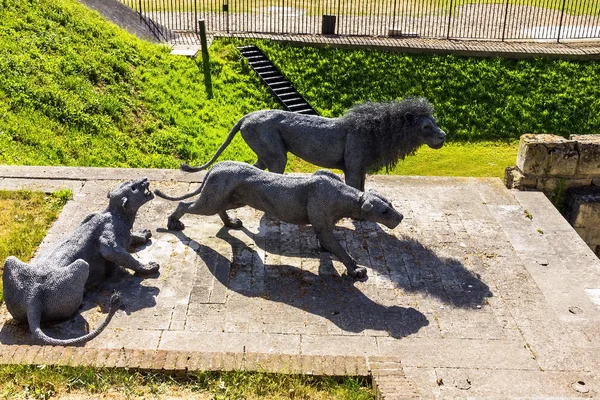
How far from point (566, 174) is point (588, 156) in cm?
48

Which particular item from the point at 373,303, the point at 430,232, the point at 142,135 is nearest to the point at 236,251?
the point at 373,303

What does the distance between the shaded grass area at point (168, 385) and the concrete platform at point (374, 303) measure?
121mm

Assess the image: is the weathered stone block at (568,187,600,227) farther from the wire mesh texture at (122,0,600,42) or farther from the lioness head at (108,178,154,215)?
the wire mesh texture at (122,0,600,42)

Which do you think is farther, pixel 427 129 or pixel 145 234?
pixel 427 129

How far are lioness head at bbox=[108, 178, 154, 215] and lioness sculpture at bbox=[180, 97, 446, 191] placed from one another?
1.76 metres

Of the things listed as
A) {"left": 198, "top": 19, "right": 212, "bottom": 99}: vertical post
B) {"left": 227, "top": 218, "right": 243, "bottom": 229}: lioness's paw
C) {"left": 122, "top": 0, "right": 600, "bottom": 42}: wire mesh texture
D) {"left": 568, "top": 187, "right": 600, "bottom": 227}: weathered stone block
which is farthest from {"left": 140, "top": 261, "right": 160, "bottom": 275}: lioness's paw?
{"left": 122, "top": 0, "right": 600, "bottom": 42}: wire mesh texture

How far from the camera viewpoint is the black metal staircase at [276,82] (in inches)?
736

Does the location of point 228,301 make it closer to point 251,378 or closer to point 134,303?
point 134,303

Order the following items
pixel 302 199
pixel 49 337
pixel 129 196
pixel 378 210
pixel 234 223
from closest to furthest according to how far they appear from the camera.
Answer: pixel 49 337
pixel 378 210
pixel 129 196
pixel 302 199
pixel 234 223

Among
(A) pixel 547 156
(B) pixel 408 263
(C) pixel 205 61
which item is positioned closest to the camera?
(B) pixel 408 263

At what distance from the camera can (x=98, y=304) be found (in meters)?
8.23

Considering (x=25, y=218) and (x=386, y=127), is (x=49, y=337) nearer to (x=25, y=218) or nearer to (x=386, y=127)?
(x=25, y=218)

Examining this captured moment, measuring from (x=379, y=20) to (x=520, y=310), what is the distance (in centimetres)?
1757

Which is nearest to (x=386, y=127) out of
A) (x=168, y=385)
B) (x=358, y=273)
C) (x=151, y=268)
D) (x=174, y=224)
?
(x=358, y=273)
